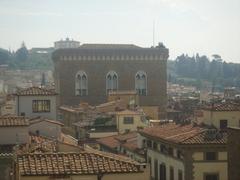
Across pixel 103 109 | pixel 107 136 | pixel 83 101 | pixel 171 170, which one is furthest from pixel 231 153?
pixel 83 101

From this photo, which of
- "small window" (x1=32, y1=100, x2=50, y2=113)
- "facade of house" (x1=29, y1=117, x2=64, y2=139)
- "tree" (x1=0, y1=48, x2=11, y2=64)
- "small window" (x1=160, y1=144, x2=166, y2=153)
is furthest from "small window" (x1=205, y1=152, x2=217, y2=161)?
"tree" (x1=0, y1=48, x2=11, y2=64)

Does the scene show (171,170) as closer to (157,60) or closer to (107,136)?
(107,136)

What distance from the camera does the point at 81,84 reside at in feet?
214

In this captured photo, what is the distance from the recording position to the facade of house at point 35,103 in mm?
34906

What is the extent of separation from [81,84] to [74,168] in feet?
164

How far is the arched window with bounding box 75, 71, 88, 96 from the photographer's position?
6494cm

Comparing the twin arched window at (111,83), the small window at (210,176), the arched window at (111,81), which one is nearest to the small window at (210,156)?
the small window at (210,176)

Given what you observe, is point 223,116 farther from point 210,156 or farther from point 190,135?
point 210,156

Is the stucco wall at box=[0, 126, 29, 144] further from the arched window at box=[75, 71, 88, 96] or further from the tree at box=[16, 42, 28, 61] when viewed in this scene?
the tree at box=[16, 42, 28, 61]

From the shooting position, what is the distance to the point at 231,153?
18266 mm

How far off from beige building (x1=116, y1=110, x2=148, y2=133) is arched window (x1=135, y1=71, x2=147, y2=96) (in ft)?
71.8

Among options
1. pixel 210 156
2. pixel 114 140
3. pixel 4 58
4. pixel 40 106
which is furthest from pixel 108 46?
pixel 4 58

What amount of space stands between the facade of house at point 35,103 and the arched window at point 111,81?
98.4 feet

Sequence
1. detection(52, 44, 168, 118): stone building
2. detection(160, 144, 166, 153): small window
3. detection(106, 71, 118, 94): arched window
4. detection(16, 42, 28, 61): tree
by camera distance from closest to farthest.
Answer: detection(160, 144, 166, 153): small window
detection(52, 44, 168, 118): stone building
detection(106, 71, 118, 94): arched window
detection(16, 42, 28, 61): tree
